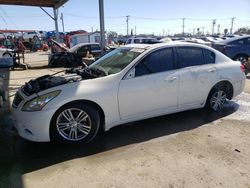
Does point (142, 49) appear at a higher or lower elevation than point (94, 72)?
higher

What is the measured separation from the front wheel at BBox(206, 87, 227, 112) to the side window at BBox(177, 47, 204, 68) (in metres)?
0.70

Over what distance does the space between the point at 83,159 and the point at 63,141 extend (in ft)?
1.76

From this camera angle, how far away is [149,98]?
465 cm

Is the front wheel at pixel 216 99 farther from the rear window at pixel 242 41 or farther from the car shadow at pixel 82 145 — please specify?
the rear window at pixel 242 41

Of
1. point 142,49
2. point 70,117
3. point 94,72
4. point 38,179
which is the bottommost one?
point 38,179

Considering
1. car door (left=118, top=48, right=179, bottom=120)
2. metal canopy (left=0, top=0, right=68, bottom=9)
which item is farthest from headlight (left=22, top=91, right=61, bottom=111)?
metal canopy (left=0, top=0, right=68, bottom=9)

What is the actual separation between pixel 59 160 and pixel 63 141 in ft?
1.35

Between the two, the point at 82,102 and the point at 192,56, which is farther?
the point at 192,56

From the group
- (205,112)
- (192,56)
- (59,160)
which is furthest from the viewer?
(205,112)

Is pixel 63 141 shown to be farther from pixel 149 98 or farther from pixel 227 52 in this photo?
pixel 227 52

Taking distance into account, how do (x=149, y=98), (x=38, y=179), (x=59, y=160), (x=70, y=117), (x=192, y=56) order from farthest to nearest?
(x=192, y=56), (x=149, y=98), (x=70, y=117), (x=59, y=160), (x=38, y=179)

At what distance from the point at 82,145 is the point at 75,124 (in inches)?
13.9

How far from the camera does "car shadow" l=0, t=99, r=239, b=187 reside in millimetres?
3732

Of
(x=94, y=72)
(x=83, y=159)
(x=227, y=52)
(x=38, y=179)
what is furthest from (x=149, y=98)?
(x=227, y=52)
